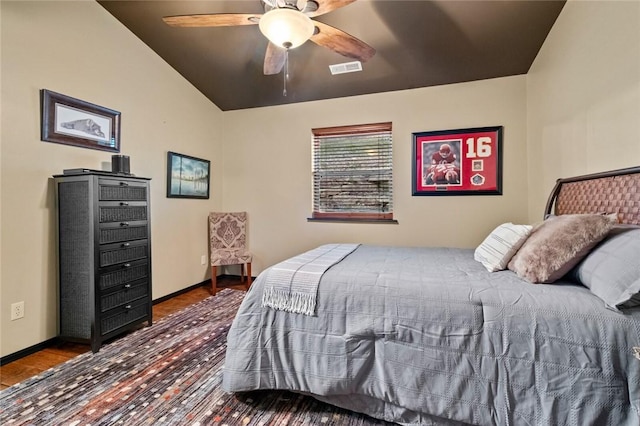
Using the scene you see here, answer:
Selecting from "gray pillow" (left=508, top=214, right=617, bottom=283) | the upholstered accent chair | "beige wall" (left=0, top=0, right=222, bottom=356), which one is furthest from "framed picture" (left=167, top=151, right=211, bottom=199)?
"gray pillow" (left=508, top=214, right=617, bottom=283)

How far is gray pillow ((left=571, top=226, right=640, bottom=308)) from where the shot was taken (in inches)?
41.9

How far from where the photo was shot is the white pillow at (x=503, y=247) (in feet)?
5.52

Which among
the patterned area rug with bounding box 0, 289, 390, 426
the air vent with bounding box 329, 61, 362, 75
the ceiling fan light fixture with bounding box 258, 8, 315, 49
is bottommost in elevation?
the patterned area rug with bounding box 0, 289, 390, 426

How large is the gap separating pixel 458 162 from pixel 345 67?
5.23 ft

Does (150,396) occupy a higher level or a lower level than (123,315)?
lower

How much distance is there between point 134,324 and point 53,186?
1272 mm

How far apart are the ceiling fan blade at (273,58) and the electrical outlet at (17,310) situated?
255 cm

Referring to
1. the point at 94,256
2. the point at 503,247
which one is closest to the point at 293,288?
the point at 503,247

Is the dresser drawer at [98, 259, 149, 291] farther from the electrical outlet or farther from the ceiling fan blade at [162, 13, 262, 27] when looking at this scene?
the ceiling fan blade at [162, 13, 262, 27]

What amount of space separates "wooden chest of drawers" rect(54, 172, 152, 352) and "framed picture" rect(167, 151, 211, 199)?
903mm

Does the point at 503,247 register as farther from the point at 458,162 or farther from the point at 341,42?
the point at 341,42

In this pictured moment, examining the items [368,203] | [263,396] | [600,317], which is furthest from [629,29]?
[263,396]

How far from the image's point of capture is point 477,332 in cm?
124

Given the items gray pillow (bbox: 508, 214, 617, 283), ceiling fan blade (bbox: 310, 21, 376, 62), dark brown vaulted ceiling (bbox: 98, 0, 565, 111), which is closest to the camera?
gray pillow (bbox: 508, 214, 617, 283)
